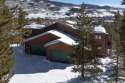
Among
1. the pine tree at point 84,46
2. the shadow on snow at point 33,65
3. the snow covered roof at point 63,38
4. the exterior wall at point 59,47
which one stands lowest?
the shadow on snow at point 33,65

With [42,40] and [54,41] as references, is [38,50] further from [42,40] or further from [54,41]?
[54,41]

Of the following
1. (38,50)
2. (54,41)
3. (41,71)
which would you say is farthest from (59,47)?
(41,71)

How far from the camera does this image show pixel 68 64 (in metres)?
43.3

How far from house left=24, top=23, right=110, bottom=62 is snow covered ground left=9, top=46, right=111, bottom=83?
1690 mm

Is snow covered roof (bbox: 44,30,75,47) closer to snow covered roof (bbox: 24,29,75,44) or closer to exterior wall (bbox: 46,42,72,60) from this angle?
snow covered roof (bbox: 24,29,75,44)

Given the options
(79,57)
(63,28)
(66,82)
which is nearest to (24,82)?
(66,82)

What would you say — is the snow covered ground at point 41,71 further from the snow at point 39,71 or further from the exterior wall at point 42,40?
the exterior wall at point 42,40

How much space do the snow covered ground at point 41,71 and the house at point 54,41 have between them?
169 cm

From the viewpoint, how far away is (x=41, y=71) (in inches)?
1531

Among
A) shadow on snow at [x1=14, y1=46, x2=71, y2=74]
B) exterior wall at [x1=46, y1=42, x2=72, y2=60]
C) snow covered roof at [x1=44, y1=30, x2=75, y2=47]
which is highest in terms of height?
snow covered roof at [x1=44, y1=30, x2=75, y2=47]

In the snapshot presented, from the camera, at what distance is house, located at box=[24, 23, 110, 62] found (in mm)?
44906

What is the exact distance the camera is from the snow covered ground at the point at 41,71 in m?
33.3

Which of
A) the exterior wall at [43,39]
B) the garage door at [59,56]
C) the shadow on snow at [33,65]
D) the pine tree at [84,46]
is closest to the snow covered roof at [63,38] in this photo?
the exterior wall at [43,39]

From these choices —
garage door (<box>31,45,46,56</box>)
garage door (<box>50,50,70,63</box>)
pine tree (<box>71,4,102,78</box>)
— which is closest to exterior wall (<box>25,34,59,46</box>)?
garage door (<box>31,45,46,56</box>)
